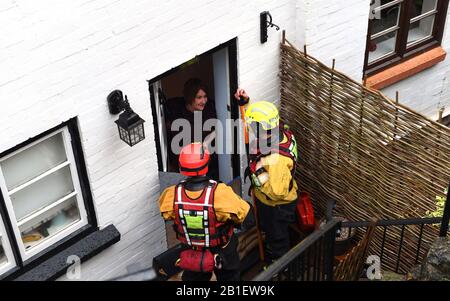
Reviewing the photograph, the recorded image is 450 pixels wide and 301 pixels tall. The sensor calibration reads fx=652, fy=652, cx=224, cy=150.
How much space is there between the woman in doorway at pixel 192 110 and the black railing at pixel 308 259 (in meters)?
2.61

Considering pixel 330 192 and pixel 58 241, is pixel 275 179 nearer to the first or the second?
pixel 330 192

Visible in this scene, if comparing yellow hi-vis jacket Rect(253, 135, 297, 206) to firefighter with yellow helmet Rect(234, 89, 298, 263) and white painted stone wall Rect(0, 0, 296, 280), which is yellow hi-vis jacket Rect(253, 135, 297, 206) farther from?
white painted stone wall Rect(0, 0, 296, 280)

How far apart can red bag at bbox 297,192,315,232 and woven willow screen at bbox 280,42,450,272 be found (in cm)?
33

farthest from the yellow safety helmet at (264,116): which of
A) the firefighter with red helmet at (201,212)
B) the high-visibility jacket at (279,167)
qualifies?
the firefighter with red helmet at (201,212)

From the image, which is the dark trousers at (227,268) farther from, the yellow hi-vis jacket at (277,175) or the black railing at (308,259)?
the black railing at (308,259)

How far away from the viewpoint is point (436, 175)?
6.07m

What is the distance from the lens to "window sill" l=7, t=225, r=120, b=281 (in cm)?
580

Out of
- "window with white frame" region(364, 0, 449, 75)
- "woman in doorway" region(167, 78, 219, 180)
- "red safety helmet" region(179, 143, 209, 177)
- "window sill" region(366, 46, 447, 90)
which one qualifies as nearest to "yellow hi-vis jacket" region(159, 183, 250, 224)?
"red safety helmet" region(179, 143, 209, 177)

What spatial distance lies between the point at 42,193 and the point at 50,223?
1.21ft

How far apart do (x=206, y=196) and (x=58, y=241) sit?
1482 millimetres

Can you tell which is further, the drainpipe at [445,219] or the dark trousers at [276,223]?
the dark trousers at [276,223]

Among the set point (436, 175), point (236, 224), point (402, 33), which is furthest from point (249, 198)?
point (402, 33)

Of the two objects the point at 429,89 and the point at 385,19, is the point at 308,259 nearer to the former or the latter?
the point at 385,19

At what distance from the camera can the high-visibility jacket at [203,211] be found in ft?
18.9
